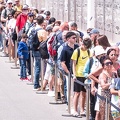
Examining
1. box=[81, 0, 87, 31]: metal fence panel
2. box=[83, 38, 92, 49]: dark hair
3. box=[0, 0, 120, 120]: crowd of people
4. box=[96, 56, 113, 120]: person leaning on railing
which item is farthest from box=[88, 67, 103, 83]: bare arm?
box=[81, 0, 87, 31]: metal fence panel

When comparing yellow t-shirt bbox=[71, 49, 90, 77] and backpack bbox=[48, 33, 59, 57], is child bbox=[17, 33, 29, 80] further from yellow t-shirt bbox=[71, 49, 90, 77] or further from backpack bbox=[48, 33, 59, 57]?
yellow t-shirt bbox=[71, 49, 90, 77]

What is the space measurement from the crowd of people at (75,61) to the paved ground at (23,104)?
35cm

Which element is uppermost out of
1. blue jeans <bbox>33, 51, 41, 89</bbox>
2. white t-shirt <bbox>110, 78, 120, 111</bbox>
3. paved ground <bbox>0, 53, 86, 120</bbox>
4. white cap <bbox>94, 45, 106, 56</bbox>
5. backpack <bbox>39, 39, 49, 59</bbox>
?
white cap <bbox>94, 45, 106, 56</bbox>

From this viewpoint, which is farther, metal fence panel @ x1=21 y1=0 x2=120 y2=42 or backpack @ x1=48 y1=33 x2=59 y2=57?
metal fence panel @ x1=21 y1=0 x2=120 y2=42

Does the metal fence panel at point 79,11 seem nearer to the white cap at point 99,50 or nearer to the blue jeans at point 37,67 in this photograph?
the blue jeans at point 37,67

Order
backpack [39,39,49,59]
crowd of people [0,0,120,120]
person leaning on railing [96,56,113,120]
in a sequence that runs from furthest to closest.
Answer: backpack [39,39,49,59], crowd of people [0,0,120,120], person leaning on railing [96,56,113,120]

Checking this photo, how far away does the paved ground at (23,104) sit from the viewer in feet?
53.8

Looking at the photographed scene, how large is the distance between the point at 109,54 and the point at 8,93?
6145 millimetres

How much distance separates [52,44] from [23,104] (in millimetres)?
1674

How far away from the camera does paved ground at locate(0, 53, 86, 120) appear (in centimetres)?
1641

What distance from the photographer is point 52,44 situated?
18281 millimetres

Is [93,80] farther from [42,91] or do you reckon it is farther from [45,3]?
[45,3]

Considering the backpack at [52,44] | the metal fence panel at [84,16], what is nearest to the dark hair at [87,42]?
the backpack at [52,44]

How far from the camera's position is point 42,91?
1950 centimetres
